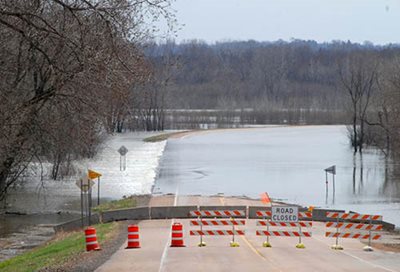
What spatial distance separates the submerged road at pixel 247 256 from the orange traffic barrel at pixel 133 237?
0.23 metres

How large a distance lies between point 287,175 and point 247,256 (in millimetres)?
40565

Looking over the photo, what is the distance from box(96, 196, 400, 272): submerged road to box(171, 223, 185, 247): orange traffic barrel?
28 centimetres

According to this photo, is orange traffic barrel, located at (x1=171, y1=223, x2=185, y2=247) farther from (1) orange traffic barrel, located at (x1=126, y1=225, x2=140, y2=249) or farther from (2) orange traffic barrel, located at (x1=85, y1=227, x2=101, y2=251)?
(2) orange traffic barrel, located at (x1=85, y1=227, x2=101, y2=251)

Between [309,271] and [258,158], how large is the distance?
60.4m

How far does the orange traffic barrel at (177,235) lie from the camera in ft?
71.6

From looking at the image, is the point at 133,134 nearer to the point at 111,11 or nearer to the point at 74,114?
the point at 74,114

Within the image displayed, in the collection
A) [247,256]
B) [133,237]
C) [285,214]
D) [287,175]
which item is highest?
[285,214]

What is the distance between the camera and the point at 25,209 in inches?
1534

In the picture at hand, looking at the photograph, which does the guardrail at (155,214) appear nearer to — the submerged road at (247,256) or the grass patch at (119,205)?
the submerged road at (247,256)

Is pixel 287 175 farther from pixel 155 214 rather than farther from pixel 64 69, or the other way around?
pixel 64 69

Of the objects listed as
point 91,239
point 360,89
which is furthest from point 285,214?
point 360,89

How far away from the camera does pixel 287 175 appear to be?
60000 millimetres

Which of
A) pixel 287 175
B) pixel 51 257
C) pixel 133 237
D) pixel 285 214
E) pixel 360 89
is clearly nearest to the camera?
pixel 51 257

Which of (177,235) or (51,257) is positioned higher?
(177,235)
